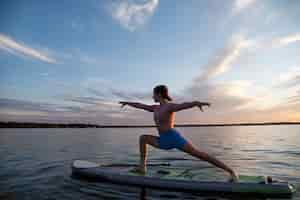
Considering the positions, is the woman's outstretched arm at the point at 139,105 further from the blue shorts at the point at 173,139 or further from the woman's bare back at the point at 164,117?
the blue shorts at the point at 173,139

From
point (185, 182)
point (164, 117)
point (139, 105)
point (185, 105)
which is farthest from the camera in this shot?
point (185, 182)

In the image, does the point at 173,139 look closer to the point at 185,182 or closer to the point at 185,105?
the point at 185,105

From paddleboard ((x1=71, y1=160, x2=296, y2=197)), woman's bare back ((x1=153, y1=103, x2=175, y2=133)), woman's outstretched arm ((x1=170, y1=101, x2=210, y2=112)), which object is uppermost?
woman's outstretched arm ((x1=170, y1=101, x2=210, y2=112))

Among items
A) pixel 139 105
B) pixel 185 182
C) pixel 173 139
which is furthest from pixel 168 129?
pixel 185 182

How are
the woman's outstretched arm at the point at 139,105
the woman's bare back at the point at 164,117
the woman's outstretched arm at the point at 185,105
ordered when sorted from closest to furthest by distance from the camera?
the woman's outstretched arm at the point at 185,105 → the woman's bare back at the point at 164,117 → the woman's outstretched arm at the point at 139,105

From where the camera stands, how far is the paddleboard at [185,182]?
25.4ft

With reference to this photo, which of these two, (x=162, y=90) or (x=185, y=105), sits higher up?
(x=162, y=90)

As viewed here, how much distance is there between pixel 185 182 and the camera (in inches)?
327

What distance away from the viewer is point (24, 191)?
327 inches

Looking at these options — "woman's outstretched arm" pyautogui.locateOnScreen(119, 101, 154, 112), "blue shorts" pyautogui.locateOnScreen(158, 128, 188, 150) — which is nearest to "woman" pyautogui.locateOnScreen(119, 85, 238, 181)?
"blue shorts" pyautogui.locateOnScreen(158, 128, 188, 150)

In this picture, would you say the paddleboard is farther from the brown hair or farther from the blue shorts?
the brown hair

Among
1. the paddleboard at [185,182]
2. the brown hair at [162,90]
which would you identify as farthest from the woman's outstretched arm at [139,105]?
the paddleboard at [185,182]

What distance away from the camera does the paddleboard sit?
7.75 meters

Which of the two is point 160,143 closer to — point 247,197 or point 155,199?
point 155,199
